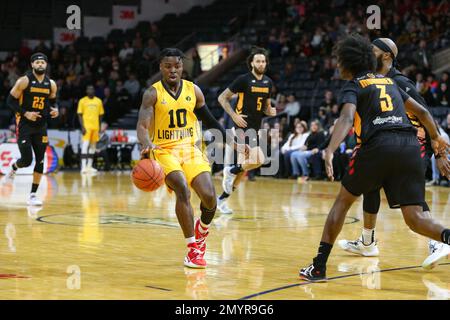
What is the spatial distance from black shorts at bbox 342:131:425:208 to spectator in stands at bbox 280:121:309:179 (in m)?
14.8

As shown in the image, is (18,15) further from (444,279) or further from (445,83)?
(444,279)

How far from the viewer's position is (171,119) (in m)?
7.88

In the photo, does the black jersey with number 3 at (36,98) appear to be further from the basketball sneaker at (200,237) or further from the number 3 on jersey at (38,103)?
the basketball sneaker at (200,237)

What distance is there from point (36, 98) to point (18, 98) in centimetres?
28

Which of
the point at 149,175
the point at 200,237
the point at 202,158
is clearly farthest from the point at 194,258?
the point at 202,158

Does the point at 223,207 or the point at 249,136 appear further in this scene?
the point at 223,207

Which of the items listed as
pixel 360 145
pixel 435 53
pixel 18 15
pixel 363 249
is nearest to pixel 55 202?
pixel 363 249

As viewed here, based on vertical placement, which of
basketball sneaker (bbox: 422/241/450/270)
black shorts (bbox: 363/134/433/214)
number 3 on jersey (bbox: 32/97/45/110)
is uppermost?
number 3 on jersey (bbox: 32/97/45/110)

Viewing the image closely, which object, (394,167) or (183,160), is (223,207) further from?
(394,167)

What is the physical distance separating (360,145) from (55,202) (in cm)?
813

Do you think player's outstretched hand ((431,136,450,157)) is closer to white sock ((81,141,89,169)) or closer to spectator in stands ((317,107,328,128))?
spectator in stands ((317,107,328,128))

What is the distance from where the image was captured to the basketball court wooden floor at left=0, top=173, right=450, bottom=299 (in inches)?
251

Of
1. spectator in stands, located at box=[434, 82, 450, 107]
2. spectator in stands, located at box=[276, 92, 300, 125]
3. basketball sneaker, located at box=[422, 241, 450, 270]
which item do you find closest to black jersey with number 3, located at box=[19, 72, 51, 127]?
basketball sneaker, located at box=[422, 241, 450, 270]

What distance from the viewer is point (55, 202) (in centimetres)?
1398
